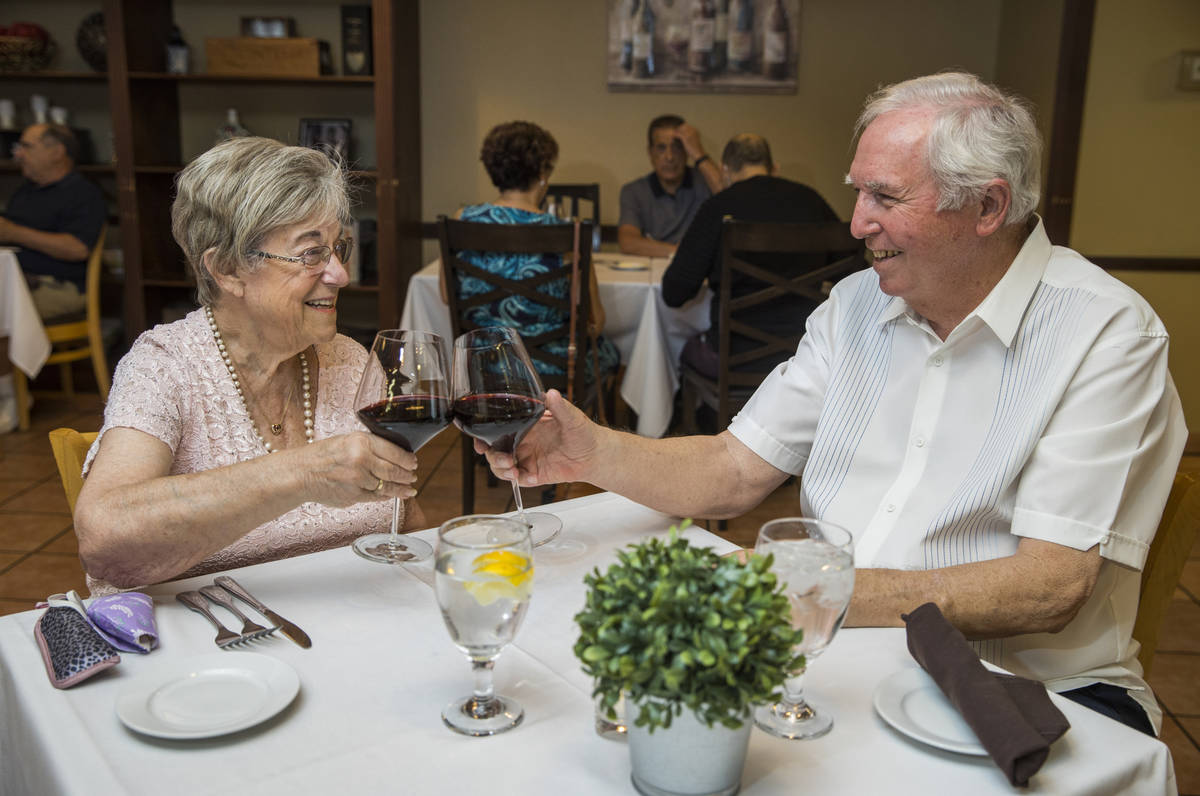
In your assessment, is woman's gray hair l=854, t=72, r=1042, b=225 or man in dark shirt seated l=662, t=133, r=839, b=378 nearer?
woman's gray hair l=854, t=72, r=1042, b=225

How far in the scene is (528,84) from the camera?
219 inches

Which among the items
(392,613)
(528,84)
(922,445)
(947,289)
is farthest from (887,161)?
(528,84)

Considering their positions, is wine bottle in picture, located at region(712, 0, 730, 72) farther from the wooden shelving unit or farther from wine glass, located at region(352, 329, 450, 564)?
wine glass, located at region(352, 329, 450, 564)

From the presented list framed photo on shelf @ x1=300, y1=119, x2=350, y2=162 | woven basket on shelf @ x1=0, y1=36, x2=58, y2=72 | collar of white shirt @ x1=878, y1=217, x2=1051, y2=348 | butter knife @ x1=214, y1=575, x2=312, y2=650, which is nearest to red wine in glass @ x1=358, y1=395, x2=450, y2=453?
butter knife @ x1=214, y1=575, x2=312, y2=650

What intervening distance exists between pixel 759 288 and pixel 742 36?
8.28 ft

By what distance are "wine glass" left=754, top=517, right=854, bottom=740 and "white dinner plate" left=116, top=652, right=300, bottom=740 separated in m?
0.45

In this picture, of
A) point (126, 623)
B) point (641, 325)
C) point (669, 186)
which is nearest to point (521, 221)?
point (641, 325)

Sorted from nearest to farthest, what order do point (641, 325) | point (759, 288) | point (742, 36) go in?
1. point (759, 288)
2. point (641, 325)
3. point (742, 36)

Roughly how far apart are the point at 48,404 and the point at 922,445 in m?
4.73

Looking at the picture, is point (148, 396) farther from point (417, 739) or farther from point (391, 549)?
point (417, 739)

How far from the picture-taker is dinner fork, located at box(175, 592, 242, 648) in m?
1.04

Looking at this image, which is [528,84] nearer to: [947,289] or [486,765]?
[947,289]

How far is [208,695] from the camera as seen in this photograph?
3.03ft

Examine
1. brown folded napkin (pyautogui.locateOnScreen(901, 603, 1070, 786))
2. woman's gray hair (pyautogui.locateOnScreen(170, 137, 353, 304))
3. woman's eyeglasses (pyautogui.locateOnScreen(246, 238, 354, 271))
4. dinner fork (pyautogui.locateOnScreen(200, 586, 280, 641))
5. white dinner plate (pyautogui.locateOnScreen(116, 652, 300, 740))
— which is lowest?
dinner fork (pyautogui.locateOnScreen(200, 586, 280, 641))
